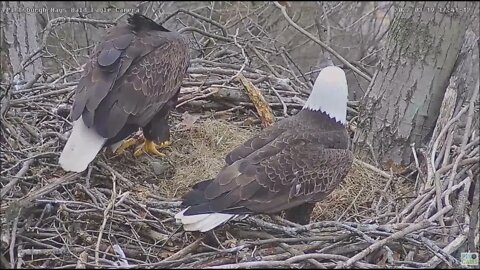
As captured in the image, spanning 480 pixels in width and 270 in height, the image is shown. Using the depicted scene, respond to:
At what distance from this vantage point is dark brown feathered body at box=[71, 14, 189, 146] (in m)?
3.46

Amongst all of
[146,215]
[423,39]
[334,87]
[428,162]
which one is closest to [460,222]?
[428,162]

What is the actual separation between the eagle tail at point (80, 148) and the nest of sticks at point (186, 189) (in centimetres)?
11

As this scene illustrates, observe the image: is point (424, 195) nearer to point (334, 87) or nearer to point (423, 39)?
A: point (334, 87)

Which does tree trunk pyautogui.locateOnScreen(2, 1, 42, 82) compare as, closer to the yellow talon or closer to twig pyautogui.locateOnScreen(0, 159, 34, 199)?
the yellow talon

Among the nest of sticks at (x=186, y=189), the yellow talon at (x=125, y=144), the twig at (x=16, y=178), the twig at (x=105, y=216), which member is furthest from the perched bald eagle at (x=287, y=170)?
the yellow talon at (x=125, y=144)

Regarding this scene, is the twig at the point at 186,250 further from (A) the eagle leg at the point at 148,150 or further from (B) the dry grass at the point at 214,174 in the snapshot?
(A) the eagle leg at the point at 148,150

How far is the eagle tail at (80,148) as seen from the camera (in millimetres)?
3316

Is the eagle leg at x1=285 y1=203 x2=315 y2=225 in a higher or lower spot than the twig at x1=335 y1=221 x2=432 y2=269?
lower

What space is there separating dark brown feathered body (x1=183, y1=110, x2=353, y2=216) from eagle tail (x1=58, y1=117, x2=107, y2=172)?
2.12 ft

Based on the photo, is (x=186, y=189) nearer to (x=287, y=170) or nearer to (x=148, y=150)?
(x=148, y=150)

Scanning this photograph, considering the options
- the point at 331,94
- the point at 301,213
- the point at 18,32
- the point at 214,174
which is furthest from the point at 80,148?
the point at 18,32

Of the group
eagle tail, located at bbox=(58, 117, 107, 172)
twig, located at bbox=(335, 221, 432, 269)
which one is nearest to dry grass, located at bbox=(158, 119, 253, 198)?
eagle tail, located at bbox=(58, 117, 107, 172)

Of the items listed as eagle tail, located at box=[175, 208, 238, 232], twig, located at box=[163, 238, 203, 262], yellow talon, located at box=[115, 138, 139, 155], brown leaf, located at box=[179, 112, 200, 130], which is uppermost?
eagle tail, located at box=[175, 208, 238, 232]

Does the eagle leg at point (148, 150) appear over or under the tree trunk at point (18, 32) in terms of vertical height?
under
